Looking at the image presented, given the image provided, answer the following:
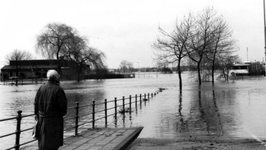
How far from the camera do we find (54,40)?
69.1 meters

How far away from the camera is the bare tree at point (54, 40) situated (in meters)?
68.4

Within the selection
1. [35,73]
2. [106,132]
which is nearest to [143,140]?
[106,132]

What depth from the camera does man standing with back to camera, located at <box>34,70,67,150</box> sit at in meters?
5.65

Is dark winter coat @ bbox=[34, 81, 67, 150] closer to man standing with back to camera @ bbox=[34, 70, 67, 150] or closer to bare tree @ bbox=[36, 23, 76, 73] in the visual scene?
man standing with back to camera @ bbox=[34, 70, 67, 150]

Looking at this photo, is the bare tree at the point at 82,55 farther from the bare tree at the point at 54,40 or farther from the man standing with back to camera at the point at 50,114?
the man standing with back to camera at the point at 50,114

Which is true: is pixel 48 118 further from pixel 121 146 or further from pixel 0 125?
pixel 0 125

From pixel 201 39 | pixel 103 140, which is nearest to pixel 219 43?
pixel 201 39

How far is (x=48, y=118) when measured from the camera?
572cm

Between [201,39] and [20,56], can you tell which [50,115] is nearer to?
[201,39]

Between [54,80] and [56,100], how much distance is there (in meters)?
0.36

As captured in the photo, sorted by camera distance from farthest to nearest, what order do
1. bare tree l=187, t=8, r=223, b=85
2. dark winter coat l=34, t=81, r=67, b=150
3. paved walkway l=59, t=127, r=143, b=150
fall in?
1. bare tree l=187, t=8, r=223, b=85
2. paved walkway l=59, t=127, r=143, b=150
3. dark winter coat l=34, t=81, r=67, b=150

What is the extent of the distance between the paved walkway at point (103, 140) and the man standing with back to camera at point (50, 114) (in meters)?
1.87

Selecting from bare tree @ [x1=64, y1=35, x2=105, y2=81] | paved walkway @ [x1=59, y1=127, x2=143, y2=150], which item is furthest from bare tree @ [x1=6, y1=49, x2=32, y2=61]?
paved walkway @ [x1=59, y1=127, x2=143, y2=150]

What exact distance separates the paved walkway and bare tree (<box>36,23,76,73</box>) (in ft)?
199
